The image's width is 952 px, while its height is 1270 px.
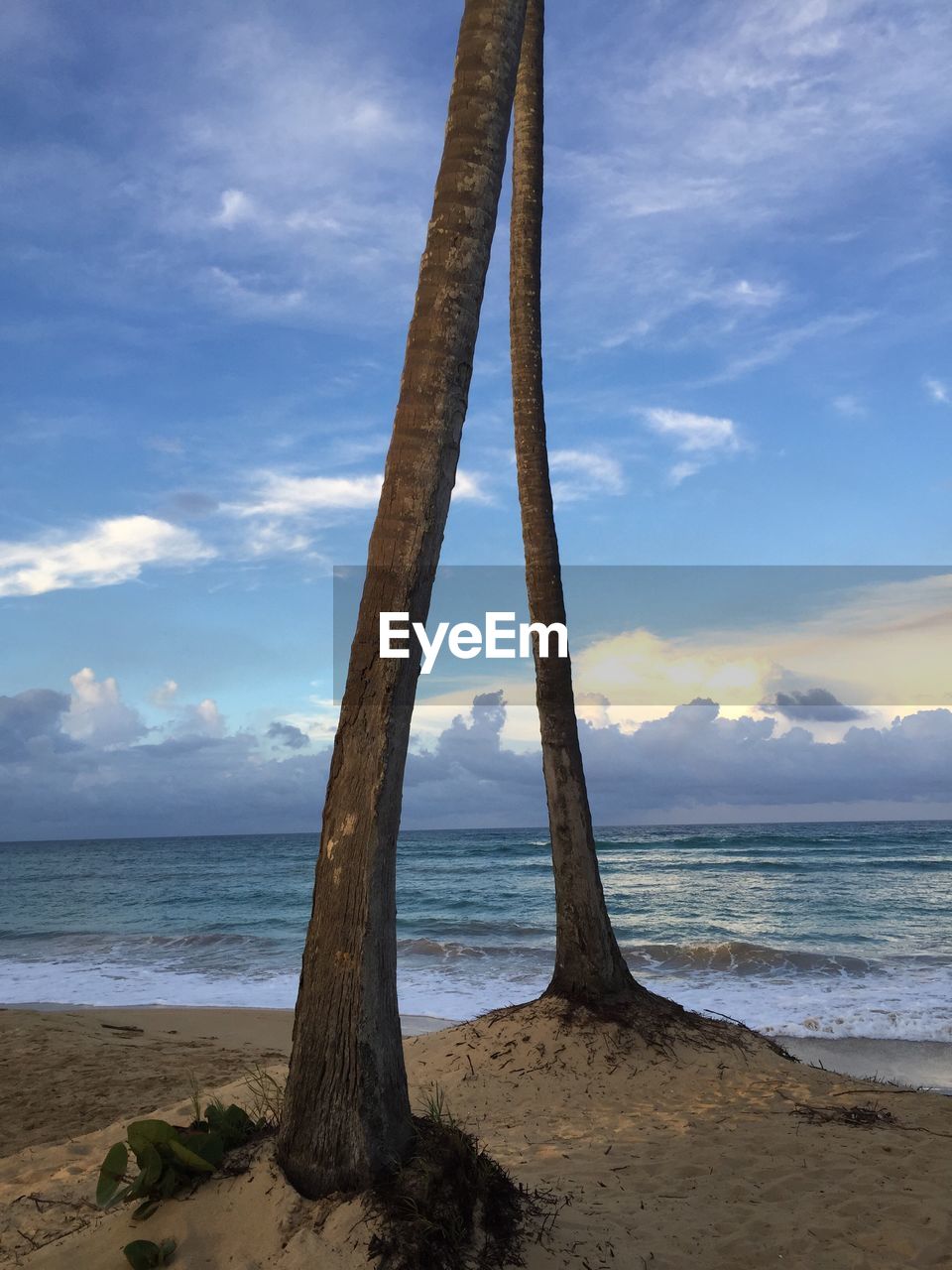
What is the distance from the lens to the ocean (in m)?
13.2

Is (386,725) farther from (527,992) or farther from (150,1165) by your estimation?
(527,992)

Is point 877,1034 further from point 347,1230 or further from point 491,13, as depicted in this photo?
point 491,13

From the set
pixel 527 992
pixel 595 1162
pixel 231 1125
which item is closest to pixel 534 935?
pixel 527 992

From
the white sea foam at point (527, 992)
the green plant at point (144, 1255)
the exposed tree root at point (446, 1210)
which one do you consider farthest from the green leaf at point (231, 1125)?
the white sea foam at point (527, 992)

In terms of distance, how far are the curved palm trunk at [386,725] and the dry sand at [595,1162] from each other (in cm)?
33

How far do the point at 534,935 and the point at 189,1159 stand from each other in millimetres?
17860

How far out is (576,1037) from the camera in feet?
22.1

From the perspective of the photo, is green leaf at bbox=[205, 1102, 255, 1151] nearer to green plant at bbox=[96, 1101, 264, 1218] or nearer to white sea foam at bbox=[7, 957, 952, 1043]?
green plant at bbox=[96, 1101, 264, 1218]

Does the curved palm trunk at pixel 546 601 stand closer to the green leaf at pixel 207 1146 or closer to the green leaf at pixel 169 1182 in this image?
the green leaf at pixel 207 1146

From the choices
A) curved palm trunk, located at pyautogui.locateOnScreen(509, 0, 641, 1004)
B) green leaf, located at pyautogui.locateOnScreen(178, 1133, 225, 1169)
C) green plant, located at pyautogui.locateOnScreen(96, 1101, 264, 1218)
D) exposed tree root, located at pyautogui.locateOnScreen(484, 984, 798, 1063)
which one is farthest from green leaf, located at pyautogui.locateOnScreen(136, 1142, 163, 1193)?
exposed tree root, located at pyautogui.locateOnScreen(484, 984, 798, 1063)

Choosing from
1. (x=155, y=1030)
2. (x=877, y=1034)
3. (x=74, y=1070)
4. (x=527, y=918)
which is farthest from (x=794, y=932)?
(x=74, y=1070)

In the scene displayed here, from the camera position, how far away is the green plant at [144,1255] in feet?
10.5

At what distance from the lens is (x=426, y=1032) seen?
1015cm

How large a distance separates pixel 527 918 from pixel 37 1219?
19853mm
